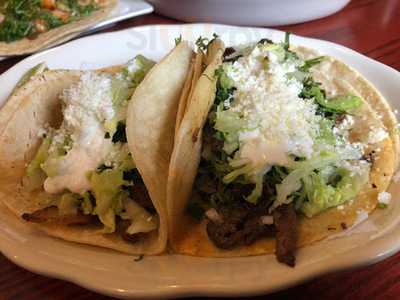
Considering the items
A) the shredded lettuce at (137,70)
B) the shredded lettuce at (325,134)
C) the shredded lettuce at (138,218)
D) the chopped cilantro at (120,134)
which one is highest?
the shredded lettuce at (137,70)

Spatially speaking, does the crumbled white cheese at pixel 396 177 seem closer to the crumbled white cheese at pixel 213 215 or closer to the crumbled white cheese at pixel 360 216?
the crumbled white cheese at pixel 360 216

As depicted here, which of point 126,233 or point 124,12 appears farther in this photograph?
point 124,12

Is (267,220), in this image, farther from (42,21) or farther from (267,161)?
(42,21)

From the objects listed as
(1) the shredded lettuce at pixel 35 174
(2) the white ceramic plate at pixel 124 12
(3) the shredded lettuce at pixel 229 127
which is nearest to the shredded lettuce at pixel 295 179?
(3) the shredded lettuce at pixel 229 127

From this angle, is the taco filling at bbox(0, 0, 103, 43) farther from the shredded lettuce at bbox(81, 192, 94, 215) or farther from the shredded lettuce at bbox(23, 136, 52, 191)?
the shredded lettuce at bbox(81, 192, 94, 215)

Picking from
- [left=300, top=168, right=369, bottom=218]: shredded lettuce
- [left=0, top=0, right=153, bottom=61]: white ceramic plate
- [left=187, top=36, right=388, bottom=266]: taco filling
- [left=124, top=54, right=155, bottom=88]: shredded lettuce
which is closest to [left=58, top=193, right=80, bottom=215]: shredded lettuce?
[left=187, top=36, right=388, bottom=266]: taco filling

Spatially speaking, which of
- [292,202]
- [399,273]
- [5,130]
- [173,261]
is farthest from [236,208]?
[5,130]

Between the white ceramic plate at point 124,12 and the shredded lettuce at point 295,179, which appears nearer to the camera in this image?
the shredded lettuce at point 295,179

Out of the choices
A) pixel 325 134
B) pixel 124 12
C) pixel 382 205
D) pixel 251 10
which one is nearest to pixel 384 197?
pixel 382 205

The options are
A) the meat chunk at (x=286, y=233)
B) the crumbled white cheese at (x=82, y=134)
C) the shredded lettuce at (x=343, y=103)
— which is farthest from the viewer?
the shredded lettuce at (x=343, y=103)
